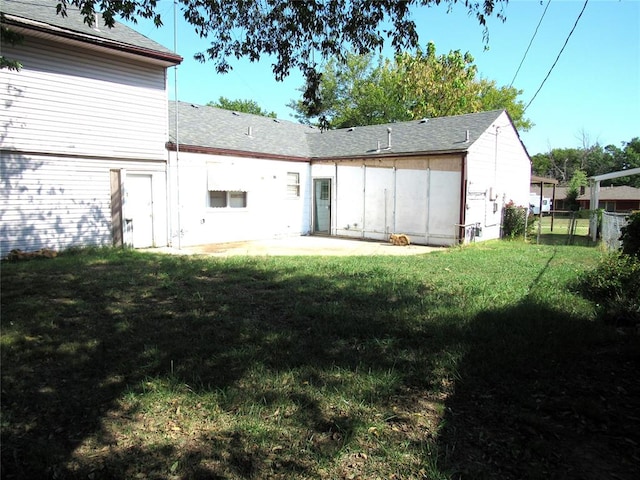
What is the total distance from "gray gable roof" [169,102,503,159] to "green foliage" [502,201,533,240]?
378 centimetres

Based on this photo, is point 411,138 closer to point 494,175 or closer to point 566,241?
point 494,175

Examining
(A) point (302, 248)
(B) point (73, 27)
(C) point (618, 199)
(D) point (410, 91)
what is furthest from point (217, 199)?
(C) point (618, 199)

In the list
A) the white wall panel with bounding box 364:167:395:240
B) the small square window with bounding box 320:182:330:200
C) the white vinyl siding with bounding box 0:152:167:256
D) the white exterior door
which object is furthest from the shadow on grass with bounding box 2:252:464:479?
the small square window with bounding box 320:182:330:200

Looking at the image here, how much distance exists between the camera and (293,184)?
1738 centimetres

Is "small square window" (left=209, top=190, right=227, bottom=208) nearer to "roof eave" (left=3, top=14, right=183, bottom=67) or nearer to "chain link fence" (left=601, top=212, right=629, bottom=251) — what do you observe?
"roof eave" (left=3, top=14, right=183, bottom=67)

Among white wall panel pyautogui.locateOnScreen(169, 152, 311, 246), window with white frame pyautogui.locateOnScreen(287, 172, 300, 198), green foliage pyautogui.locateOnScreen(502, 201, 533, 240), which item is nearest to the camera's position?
white wall panel pyautogui.locateOnScreen(169, 152, 311, 246)

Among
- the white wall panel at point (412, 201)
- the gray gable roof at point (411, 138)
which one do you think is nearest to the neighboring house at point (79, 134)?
the gray gable roof at point (411, 138)

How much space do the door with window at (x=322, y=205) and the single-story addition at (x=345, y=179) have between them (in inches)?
1.6

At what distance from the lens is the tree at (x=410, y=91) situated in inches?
1144

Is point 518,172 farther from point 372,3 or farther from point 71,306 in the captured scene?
point 71,306

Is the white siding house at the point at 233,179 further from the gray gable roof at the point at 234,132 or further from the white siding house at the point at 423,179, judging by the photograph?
the white siding house at the point at 423,179

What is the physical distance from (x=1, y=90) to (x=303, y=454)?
11020 millimetres

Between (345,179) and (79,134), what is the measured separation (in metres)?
9.23

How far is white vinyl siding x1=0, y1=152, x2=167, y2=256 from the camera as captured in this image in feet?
33.2
